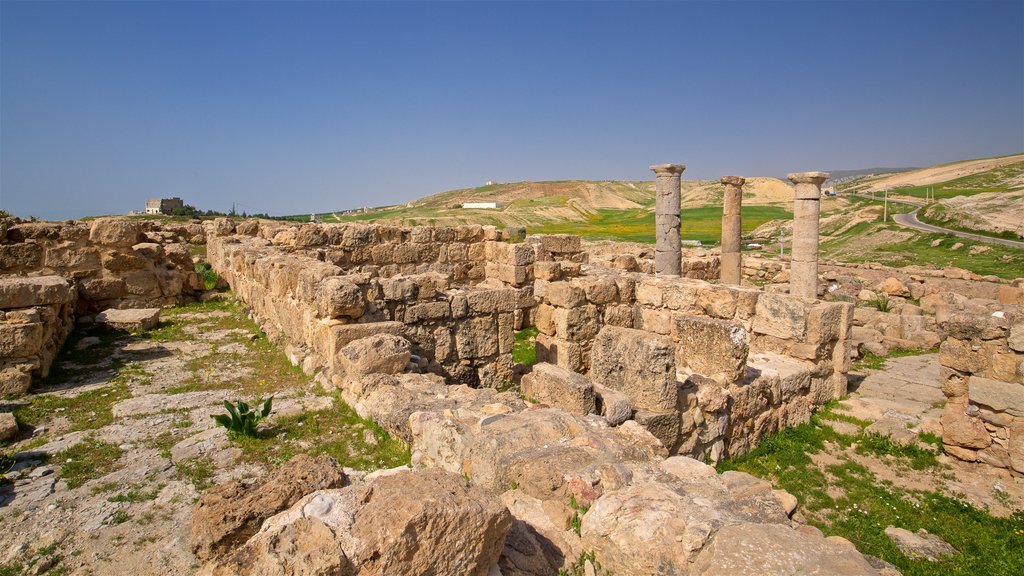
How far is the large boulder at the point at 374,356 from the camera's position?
5.82m

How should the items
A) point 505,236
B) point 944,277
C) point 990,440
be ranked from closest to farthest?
1. point 990,440
2. point 505,236
3. point 944,277

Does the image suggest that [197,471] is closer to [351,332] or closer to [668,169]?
[351,332]

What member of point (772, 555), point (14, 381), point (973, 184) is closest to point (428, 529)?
point (772, 555)

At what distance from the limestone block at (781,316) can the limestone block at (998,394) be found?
208cm

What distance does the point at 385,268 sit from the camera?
14.0m

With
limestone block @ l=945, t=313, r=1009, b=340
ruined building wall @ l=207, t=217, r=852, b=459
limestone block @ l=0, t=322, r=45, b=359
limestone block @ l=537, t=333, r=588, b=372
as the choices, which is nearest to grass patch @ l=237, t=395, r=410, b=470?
ruined building wall @ l=207, t=217, r=852, b=459

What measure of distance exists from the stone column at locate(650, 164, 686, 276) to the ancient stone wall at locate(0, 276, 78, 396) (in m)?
12.1

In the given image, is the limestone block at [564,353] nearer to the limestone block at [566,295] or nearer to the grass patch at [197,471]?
the limestone block at [566,295]

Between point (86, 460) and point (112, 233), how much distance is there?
25.7 feet

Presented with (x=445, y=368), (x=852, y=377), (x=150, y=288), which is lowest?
(x=852, y=377)

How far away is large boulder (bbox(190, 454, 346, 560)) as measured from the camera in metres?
2.85

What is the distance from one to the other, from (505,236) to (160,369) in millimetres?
9689

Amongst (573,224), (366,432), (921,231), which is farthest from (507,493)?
(573,224)

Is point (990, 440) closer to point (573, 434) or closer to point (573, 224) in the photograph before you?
point (573, 434)
